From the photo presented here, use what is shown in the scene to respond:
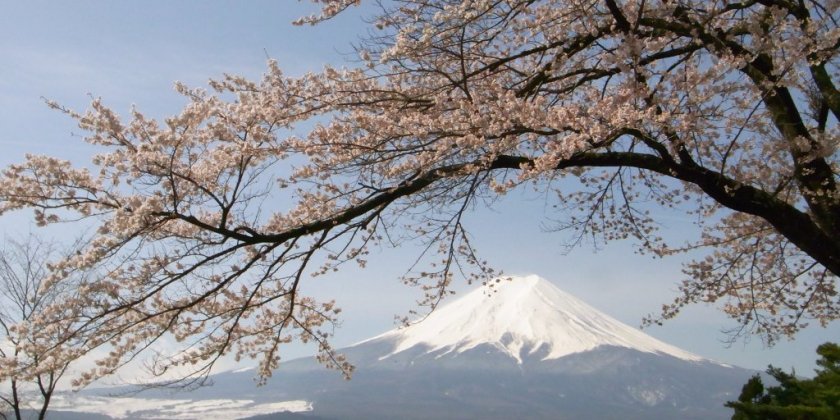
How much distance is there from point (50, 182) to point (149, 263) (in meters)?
1.08

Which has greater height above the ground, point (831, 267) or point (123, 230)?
point (123, 230)

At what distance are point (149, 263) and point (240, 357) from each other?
2285 millimetres

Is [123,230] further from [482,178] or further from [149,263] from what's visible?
[482,178]

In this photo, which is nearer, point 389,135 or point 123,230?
point 123,230

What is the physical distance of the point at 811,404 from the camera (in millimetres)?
3391

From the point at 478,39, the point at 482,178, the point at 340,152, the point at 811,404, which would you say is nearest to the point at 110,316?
the point at 340,152

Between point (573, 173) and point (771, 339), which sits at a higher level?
point (573, 173)

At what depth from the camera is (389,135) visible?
489cm

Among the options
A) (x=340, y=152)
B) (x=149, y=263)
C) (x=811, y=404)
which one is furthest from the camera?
(x=340, y=152)

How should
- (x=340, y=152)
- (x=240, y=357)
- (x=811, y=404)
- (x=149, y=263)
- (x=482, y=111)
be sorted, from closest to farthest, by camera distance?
1. (x=811, y=404)
2. (x=482, y=111)
3. (x=149, y=263)
4. (x=340, y=152)
5. (x=240, y=357)

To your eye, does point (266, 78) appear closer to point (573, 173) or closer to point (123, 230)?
point (123, 230)

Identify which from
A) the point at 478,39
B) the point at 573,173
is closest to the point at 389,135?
the point at 478,39

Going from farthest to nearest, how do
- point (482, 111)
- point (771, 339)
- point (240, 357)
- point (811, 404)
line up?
point (771, 339)
point (240, 357)
point (482, 111)
point (811, 404)

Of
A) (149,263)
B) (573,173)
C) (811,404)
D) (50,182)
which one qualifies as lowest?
(811,404)
